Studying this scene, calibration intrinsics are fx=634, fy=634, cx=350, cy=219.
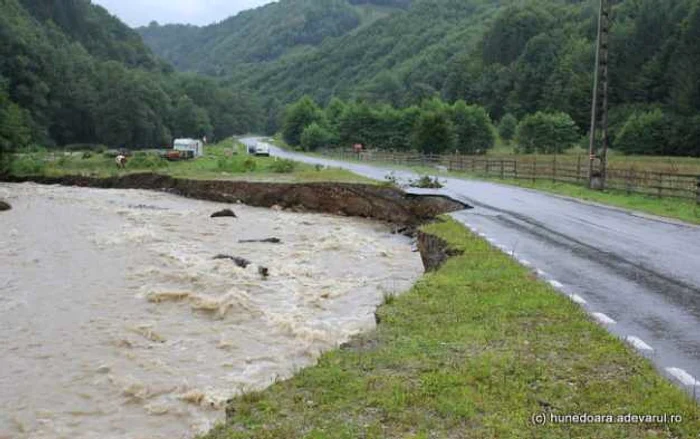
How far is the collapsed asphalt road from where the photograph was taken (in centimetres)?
829

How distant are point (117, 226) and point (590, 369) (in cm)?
2511

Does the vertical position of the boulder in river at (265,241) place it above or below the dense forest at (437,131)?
below

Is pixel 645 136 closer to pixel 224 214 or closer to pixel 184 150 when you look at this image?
pixel 184 150

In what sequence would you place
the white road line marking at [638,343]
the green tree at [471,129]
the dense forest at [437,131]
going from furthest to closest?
the green tree at [471,129] → the dense forest at [437,131] → the white road line marking at [638,343]

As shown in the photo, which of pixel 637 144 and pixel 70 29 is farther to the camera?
pixel 70 29

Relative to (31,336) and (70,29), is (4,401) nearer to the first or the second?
(31,336)

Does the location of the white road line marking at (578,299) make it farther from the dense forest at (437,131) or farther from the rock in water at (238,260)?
the dense forest at (437,131)

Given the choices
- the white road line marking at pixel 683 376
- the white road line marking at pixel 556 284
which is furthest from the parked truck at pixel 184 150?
the white road line marking at pixel 683 376

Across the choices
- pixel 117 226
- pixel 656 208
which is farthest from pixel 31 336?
pixel 656 208

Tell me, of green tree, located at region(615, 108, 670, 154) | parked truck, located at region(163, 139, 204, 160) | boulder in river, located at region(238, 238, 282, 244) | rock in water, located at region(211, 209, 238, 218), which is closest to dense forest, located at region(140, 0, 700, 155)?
green tree, located at region(615, 108, 670, 154)

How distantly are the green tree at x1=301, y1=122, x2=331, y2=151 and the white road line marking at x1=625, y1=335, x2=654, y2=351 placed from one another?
110m

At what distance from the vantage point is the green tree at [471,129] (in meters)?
96.6

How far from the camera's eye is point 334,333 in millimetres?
11648

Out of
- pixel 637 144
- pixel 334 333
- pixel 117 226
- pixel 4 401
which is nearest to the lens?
pixel 4 401
